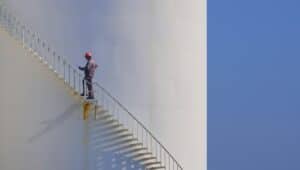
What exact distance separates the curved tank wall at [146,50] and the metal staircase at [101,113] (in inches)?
5.9

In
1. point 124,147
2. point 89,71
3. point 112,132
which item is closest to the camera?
point 89,71

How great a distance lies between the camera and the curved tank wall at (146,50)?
9.87m

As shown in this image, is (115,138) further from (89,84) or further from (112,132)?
(89,84)

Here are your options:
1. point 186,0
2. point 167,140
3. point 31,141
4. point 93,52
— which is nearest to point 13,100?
point 31,141

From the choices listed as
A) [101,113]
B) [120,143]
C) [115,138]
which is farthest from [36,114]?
[120,143]

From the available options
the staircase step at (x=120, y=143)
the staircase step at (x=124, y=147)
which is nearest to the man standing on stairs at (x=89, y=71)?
the staircase step at (x=120, y=143)

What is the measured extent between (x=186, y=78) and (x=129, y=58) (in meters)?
1.37

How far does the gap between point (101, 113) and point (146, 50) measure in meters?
1.39

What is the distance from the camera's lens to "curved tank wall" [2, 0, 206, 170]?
32.4ft

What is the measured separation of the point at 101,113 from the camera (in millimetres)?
9977

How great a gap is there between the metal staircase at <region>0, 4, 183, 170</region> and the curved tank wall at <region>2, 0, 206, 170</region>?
151 mm

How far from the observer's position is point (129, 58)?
33.3 ft

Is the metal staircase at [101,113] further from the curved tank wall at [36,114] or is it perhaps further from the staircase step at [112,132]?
the curved tank wall at [36,114]

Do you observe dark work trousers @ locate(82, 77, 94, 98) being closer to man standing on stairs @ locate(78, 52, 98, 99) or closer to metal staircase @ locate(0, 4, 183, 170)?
man standing on stairs @ locate(78, 52, 98, 99)
